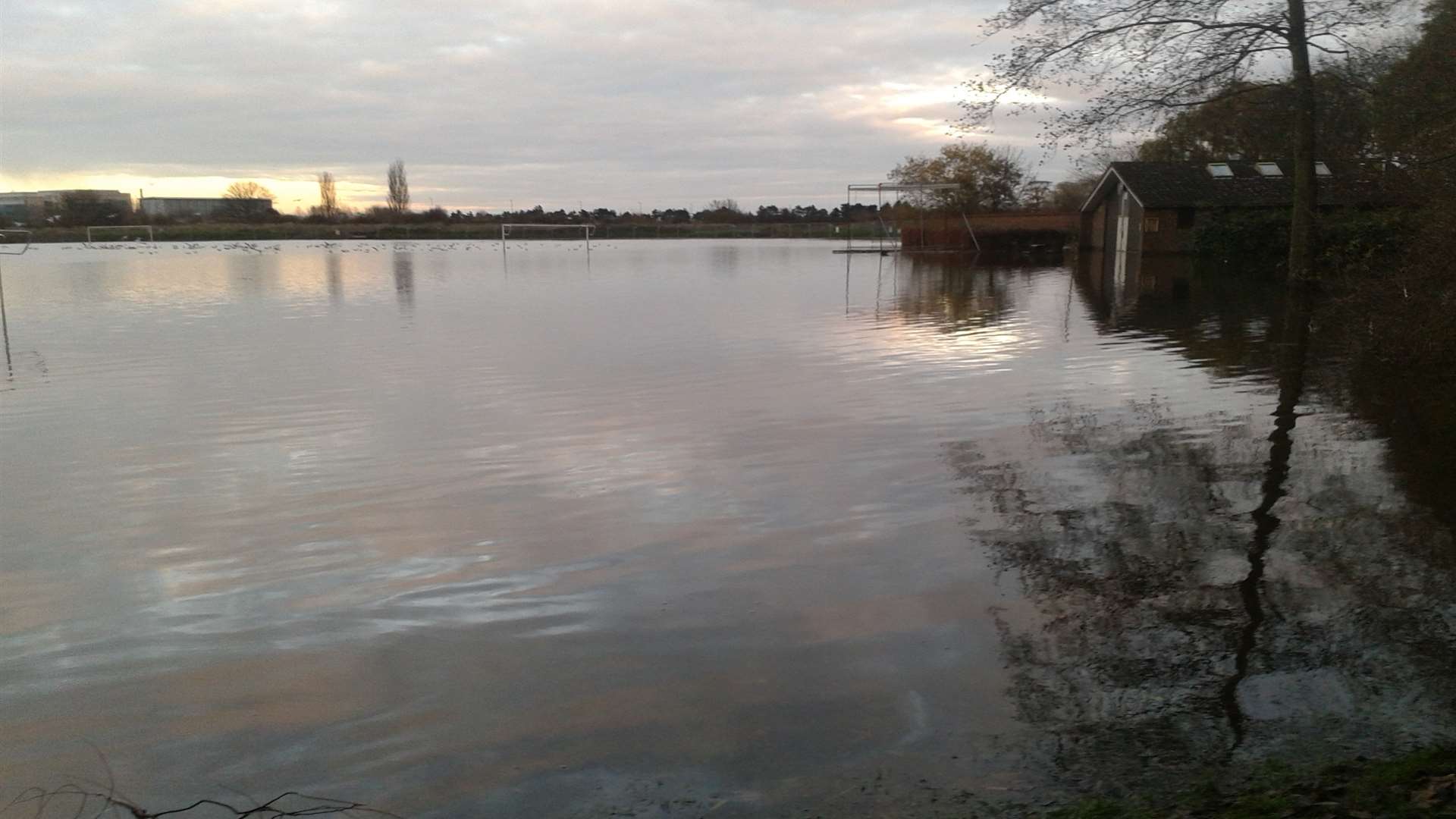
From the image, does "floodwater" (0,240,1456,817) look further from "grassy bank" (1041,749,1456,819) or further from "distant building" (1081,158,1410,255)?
"distant building" (1081,158,1410,255)

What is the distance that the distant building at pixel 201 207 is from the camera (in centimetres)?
10944

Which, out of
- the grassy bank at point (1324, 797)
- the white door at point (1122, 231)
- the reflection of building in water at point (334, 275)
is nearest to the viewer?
the grassy bank at point (1324, 797)

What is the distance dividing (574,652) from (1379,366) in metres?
11.1

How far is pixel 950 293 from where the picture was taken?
25.7 meters

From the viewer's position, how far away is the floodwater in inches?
159

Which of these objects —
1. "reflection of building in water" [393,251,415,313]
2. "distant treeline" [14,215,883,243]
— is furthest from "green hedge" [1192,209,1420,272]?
"distant treeline" [14,215,883,243]

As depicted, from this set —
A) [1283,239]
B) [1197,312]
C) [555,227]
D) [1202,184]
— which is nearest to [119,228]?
[555,227]

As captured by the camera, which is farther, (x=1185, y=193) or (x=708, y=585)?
(x=1185, y=193)

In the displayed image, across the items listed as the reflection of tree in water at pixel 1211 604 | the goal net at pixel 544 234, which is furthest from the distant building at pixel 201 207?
the reflection of tree in water at pixel 1211 604

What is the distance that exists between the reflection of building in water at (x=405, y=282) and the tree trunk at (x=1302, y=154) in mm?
18818

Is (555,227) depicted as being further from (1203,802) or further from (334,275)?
(1203,802)

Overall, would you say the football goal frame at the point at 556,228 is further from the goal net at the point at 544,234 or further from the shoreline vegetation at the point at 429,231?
the shoreline vegetation at the point at 429,231

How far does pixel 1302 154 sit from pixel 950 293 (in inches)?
312

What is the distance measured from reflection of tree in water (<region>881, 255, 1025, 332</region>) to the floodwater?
658 cm
